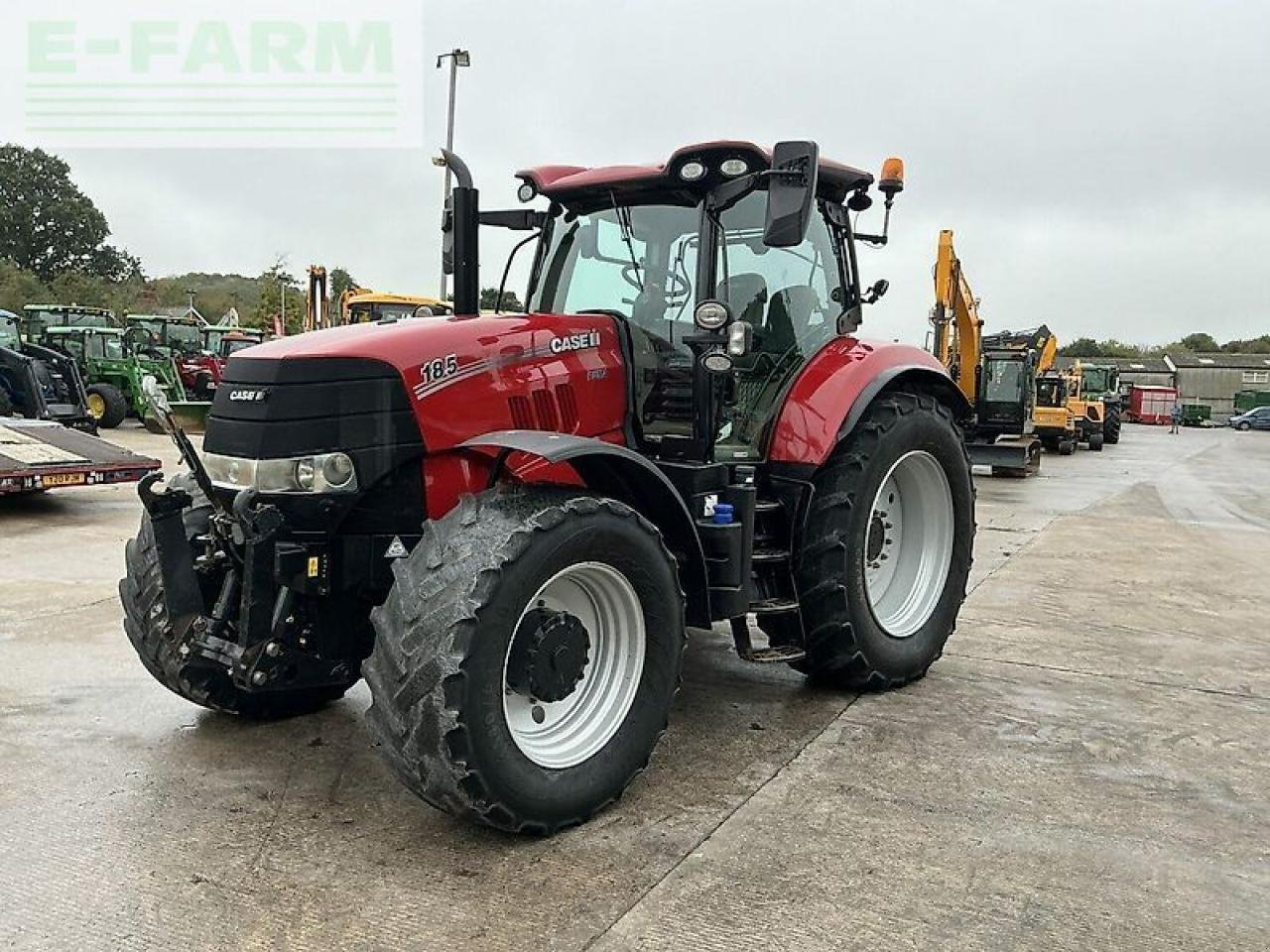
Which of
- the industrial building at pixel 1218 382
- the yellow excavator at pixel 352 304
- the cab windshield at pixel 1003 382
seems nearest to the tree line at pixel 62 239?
the yellow excavator at pixel 352 304

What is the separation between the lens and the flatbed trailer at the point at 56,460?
28.3ft

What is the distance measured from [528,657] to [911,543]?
259 centimetres

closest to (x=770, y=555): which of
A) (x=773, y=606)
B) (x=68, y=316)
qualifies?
(x=773, y=606)

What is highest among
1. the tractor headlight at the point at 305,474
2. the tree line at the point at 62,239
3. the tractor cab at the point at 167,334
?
the tree line at the point at 62,239

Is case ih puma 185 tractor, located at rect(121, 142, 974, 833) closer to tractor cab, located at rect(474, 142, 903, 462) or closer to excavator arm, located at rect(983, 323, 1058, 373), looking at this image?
tractor cab, located at rect(474, 142, 903, 462)

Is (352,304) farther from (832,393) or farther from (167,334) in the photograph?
(832,393)

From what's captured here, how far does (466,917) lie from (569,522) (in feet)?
3.63

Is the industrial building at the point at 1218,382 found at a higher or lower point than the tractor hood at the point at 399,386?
higher

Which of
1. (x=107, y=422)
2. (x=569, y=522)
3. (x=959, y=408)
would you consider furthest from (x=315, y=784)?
(x=107, y=422)

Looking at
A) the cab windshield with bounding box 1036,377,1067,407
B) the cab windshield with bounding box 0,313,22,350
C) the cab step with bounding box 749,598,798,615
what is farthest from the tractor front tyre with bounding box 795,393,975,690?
the cab windshield with bounding box 1036,377,1067,407

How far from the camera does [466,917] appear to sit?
270 cm

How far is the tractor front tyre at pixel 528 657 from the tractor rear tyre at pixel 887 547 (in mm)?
1004

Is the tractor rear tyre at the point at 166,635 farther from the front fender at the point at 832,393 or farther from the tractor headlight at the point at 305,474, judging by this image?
the front fender at the point at 832,393

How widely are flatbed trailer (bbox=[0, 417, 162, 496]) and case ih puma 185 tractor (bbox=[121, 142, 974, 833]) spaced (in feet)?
18.8
